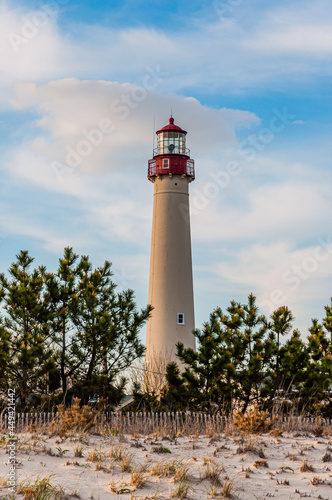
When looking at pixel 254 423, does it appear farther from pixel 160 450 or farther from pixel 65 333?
pixel 65 333

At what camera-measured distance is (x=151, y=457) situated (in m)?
10.1

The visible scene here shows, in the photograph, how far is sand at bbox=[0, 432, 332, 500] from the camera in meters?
8.42

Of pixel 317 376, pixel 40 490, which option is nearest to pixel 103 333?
pixel 317 376

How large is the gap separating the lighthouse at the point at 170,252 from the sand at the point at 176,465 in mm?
14166

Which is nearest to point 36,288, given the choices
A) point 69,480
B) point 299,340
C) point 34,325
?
point 34,325

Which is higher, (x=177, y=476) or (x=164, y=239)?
(x=164, y=239)

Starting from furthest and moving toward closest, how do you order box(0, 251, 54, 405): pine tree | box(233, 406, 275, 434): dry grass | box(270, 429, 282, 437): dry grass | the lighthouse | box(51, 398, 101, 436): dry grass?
1. the lighthouse
2. box(0, 251, 54, 405): pine tree
3. box(233, 406, 275, 434): dry grass
4. box(270, 429, 282, 437): dry grass
5. box(51, 398, 101, 436): dry grass

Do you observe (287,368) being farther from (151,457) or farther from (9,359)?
(151,457)

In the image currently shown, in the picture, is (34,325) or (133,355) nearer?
(34,325)

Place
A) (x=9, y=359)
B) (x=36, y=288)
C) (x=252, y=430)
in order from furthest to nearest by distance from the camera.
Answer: (x=36, y=288), (x=9, y=359), (x=252, y=430)

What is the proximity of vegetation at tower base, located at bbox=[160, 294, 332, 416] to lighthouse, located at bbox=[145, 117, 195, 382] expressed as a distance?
5953 millimetres

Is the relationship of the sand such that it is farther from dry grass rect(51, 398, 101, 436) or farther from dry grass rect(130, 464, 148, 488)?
dry grass rect(51, 398, 101, 436)

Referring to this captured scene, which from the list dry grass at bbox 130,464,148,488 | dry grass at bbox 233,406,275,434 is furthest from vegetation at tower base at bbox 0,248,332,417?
dry grass at bbox 130,464,148,488

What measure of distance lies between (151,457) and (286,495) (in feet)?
8.10
